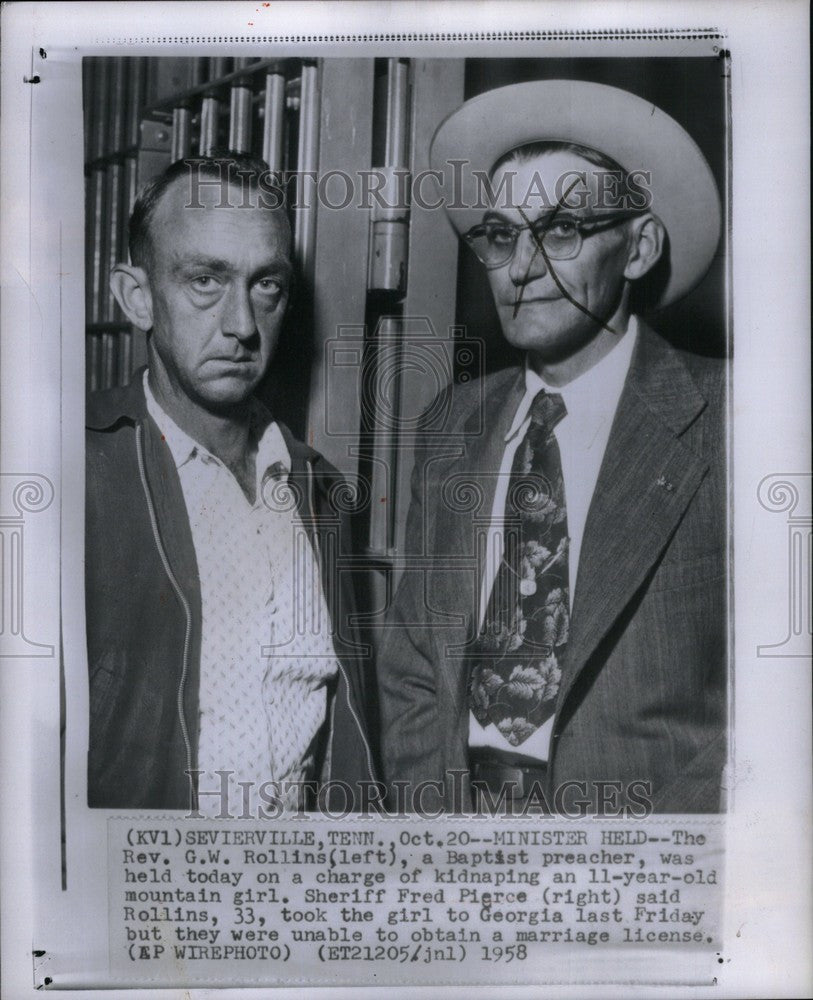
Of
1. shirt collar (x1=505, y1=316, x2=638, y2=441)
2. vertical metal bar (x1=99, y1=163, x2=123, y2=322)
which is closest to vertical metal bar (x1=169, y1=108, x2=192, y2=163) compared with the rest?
vertical metal bar (x1=99, y1=163, x2=123, y2=322)

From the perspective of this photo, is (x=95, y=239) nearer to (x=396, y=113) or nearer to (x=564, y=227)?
(x=396, y=113)

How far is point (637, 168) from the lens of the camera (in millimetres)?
2158

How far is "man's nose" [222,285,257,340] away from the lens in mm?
2160

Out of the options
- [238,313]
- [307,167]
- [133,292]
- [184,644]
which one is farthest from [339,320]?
[184,644]

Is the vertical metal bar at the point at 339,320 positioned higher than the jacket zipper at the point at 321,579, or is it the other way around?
the vertical metal bar at the point at 339,320

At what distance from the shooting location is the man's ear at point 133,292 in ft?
7.16

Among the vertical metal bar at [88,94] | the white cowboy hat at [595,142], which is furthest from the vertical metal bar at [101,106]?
the white cowboy hat at [595,142]

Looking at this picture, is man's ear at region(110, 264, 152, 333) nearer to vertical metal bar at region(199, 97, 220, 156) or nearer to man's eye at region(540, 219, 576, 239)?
vertical metal bar at region(199, 97, 220, 156)

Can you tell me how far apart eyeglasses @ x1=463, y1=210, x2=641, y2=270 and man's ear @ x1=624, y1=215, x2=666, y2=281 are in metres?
0.04

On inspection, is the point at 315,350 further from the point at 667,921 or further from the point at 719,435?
the point at 667,921

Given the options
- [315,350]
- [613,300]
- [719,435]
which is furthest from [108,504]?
[719,435]

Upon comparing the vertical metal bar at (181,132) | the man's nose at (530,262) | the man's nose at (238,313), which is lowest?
the man's nose at (238,313)

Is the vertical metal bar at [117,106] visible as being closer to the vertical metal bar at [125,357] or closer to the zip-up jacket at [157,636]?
the vertical metal bar at [125,357]

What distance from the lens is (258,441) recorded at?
2201 mm
